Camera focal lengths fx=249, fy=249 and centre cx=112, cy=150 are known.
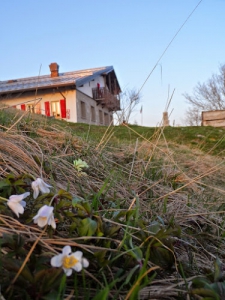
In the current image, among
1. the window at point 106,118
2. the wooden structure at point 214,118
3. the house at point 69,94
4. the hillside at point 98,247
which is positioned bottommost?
the hillside at point 98,247

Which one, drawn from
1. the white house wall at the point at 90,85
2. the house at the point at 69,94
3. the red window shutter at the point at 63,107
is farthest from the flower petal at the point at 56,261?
the white house wall at the point at 90,85

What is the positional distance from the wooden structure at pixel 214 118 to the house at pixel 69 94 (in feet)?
15.4

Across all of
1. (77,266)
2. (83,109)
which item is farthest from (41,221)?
(83,109)

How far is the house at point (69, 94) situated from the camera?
516 inches

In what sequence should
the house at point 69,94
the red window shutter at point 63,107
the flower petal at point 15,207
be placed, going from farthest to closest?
the red window shutter at point 63,107, the house at point 69,94, the flower petal at point 15,207

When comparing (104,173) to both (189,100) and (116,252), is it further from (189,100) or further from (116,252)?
(189,100)

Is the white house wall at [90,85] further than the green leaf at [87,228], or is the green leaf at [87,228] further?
the white house wall at [90,85]

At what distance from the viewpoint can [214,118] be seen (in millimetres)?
8102

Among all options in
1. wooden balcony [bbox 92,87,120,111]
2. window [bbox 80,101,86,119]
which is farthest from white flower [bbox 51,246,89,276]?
wooden balcony [bbox 92,87,120,111]

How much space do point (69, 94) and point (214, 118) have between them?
8328mm

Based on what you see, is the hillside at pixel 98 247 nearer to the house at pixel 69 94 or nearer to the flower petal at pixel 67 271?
→ the flower petal at pixel 67 271

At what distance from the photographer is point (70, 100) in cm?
1381

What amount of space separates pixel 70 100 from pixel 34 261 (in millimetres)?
13872

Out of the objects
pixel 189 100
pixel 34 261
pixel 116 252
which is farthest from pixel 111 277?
pixel 189 100
